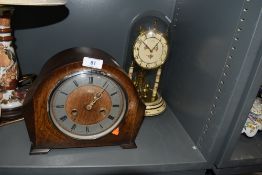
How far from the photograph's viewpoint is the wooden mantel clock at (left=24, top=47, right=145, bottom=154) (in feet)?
2.08

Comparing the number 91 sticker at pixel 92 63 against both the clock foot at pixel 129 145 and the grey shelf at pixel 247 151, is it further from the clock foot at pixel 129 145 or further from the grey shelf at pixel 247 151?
the grey shelf at pixel 247 151

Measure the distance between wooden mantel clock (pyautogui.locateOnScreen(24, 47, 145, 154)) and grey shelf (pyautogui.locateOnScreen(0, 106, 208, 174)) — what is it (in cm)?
3

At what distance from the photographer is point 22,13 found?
34.3 inches

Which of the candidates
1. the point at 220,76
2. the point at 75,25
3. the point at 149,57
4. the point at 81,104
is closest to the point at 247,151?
the point at 220,76

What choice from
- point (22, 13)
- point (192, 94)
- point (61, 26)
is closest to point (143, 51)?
point (192, 94)

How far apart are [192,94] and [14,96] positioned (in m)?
0.56

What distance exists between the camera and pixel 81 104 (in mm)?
667

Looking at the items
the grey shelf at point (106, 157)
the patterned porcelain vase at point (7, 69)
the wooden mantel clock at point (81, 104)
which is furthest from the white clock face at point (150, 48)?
the patterned porcelain vase at point (7, 69)

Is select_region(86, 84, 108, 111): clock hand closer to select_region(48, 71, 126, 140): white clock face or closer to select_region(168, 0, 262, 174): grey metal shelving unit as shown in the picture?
select_region(48, 71, 126, 140): white clock face

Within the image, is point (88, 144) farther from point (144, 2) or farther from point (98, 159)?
point (144, 2)

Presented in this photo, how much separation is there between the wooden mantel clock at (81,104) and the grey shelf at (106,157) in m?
0.03

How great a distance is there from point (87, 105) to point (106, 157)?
0.53 ft

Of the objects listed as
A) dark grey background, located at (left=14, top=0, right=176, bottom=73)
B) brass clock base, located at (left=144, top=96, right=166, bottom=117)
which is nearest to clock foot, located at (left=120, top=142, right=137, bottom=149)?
brass clock base, located at (left=144, top=96, right=166, bottom=117)

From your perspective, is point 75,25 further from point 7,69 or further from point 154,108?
point 154,108
